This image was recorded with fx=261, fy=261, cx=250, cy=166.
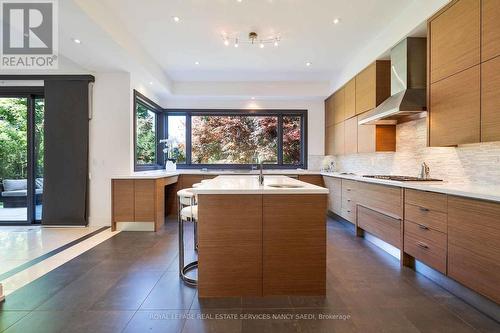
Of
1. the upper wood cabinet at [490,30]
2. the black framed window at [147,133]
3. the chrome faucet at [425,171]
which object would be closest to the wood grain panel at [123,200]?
the black framed window at [147,133]

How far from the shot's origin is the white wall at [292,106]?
600 centimetres

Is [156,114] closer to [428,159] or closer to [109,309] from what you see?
[109,309]

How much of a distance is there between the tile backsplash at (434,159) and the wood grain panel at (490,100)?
1.27 ft

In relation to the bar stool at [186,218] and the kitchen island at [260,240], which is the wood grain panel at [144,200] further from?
the kitchen island at [260,240]

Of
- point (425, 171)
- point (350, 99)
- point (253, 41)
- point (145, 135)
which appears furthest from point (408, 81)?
point (145, 135)

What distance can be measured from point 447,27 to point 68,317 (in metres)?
3.96

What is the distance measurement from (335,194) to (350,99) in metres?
1.69

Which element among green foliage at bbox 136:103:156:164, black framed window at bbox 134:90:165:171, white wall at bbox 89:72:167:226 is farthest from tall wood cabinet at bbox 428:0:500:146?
green foliage at bbox 136:103:156:164

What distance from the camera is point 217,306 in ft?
6.43

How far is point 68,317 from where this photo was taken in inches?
72.3

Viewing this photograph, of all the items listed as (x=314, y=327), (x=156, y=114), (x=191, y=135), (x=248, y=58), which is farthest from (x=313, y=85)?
(x=314, y=327)

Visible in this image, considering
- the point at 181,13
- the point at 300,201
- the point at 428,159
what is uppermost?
the point at 181,13

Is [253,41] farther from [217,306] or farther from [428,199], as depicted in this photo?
[217,306]

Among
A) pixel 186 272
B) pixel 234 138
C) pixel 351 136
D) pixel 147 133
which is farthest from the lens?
pixel 234 138
